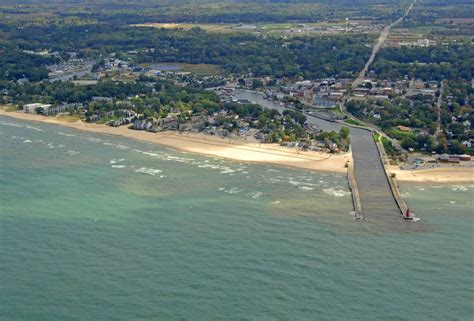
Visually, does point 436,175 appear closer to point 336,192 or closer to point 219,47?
point 336,192

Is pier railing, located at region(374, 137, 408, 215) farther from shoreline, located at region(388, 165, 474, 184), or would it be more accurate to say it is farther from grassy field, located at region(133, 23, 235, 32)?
grassy field, located at region(133, 23, 235, 32)

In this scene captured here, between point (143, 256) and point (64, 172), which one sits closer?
point (143, 256)

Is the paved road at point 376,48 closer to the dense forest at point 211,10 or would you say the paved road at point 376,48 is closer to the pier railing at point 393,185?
the dense forest at point 211,10

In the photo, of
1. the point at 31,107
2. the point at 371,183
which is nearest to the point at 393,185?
the point at 371,183

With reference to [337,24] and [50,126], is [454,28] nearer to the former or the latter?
[337,24]

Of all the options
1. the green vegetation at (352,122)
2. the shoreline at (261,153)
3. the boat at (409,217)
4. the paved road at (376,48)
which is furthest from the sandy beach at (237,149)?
the paved road at (376,48)

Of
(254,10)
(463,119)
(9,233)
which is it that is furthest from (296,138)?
(254,10)

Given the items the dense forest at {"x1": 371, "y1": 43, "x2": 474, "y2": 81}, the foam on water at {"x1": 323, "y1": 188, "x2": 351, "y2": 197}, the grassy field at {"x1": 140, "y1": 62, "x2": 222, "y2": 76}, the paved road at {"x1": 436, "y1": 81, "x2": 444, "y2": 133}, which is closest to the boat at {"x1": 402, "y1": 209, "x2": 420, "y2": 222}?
the foam on water at {"x1": 323, "y1": 188, "x2": 351, "y2": 197}
